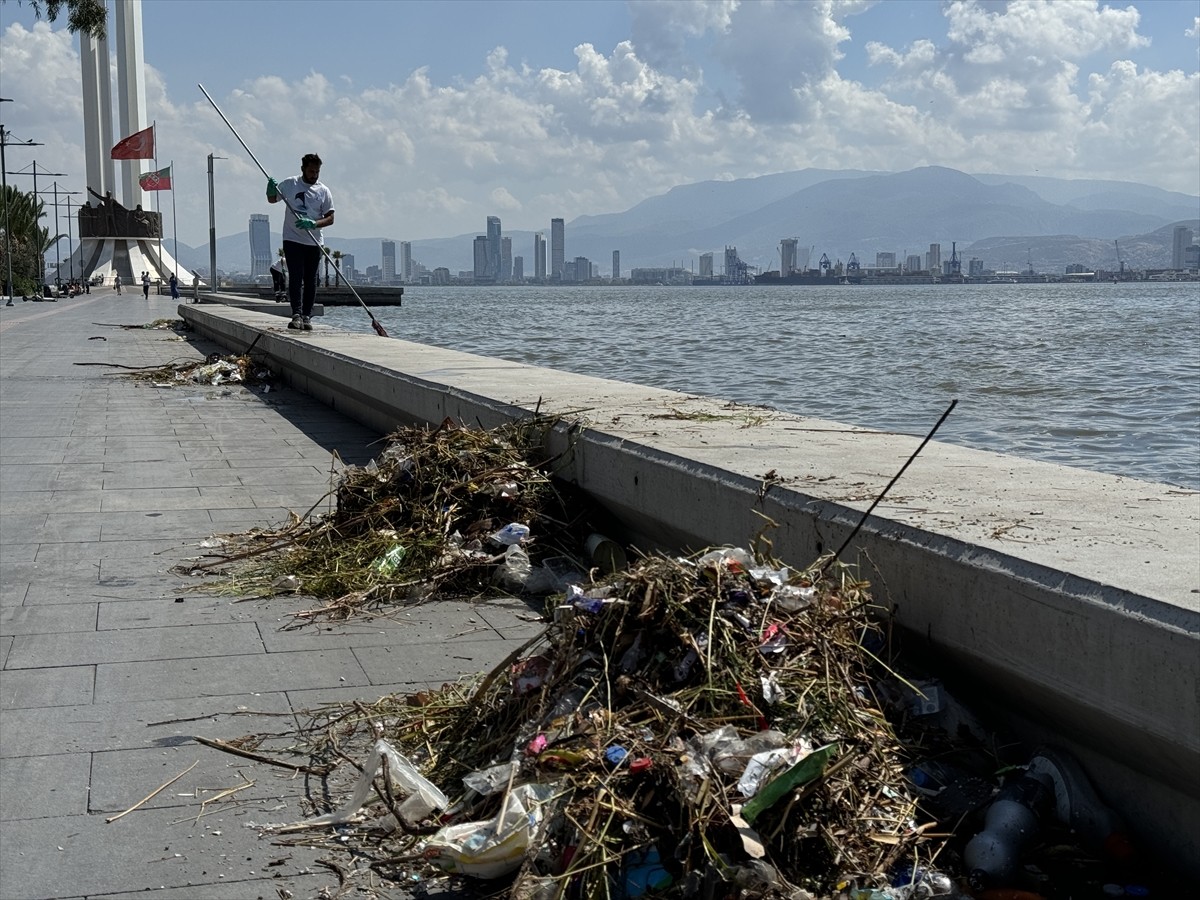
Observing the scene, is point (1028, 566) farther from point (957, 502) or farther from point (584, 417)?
point (584, 417)

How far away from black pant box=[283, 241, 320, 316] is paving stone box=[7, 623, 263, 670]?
8640 mm

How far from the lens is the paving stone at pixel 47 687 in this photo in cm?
389

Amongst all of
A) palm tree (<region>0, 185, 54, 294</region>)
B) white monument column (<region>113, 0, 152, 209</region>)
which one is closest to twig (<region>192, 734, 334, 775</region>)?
palm tree (<region>0, 185, 54, 294</region>)

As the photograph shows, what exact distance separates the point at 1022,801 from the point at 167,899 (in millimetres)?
1816

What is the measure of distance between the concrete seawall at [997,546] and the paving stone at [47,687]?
1955 mm

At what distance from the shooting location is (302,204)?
12.6 metres

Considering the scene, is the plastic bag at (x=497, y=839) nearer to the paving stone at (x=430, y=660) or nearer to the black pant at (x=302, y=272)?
the paving stone at (x=430, y=660)

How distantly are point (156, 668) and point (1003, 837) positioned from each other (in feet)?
8.89

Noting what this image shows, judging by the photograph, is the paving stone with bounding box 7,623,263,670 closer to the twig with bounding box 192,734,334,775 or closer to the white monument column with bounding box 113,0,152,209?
the twig with bounding box 192,734,334,775

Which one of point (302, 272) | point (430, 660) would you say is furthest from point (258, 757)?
point (302, 272)

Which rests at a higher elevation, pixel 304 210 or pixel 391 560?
pixel 304 210

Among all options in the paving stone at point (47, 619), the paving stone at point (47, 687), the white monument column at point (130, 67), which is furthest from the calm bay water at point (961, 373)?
the white monument column at point (130, 67)

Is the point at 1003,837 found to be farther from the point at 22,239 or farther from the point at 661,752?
the point at 22,239

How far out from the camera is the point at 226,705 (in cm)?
387
